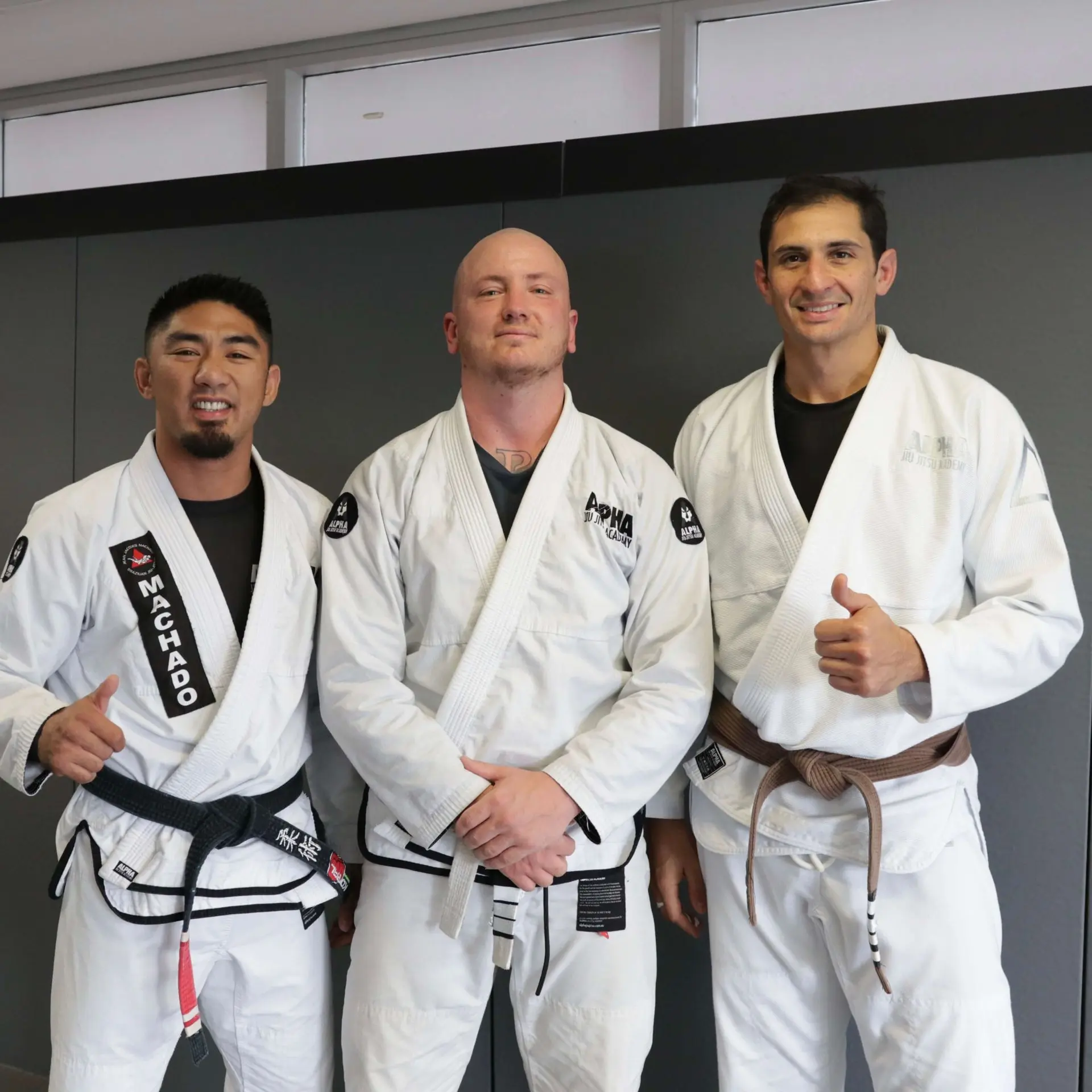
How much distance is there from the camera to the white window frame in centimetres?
253

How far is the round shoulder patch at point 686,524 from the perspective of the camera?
6.30ft

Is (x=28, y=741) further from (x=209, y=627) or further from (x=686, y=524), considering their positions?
(x=686, y=524)

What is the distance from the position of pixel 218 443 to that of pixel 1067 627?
5.05ft

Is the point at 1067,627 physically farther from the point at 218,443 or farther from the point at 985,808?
the point at 218,443

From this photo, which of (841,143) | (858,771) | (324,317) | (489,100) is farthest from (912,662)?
(489,100)

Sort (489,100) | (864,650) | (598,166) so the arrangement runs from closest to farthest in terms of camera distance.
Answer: (864,650) → (598,166) → (489,100)

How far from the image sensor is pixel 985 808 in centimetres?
212

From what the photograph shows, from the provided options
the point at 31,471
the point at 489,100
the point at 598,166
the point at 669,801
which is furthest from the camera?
the point at 31,471

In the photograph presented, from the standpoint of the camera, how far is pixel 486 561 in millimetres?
1854

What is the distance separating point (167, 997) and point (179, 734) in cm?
47

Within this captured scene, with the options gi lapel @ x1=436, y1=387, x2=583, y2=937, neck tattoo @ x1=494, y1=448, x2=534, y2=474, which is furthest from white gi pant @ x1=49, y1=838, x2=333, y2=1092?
neck tattoo @ x1=494, y1=448, x2=534, y2=474

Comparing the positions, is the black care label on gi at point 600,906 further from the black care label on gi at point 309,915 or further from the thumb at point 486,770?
the black care label on gi at point 309,915

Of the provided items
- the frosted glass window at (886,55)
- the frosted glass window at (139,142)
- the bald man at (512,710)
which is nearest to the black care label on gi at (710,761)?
the bald man at (512,710)

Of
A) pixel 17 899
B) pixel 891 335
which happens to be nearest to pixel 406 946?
pixel 891 335
